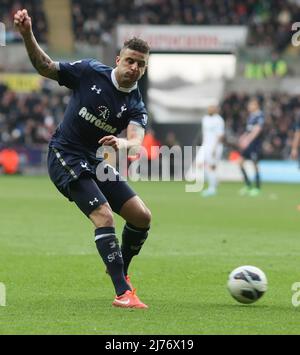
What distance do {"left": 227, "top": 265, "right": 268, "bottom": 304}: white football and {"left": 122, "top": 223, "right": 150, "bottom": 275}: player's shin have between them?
0.99 m

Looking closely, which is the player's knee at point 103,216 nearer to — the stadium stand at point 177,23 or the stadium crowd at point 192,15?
the stadium stand at point 177,23

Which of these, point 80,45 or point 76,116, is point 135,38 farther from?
point 80,45

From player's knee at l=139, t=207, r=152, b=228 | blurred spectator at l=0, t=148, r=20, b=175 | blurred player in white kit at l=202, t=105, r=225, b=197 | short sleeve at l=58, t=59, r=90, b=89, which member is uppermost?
short sleeve at l=58, t=59, r=90, b=89

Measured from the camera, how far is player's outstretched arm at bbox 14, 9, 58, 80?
7887 mm

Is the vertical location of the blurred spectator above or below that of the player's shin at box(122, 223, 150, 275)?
below

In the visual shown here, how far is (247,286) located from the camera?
8.41 metres

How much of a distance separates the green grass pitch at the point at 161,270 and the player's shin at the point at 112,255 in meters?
0.24

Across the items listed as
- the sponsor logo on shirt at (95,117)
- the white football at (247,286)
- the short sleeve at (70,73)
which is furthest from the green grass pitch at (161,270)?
the short sleeve at (70,73)

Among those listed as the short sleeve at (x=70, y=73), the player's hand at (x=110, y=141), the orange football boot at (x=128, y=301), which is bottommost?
the orange football boot at (x=128, y=301)

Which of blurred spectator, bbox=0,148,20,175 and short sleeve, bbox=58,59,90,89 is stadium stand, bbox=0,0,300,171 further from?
short sleeve, bbox=58,59,90,89

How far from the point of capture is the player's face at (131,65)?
8375 millimetres

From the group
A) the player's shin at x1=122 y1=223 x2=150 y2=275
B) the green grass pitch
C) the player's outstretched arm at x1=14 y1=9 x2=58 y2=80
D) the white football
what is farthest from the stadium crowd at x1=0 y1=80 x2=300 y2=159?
the white football
